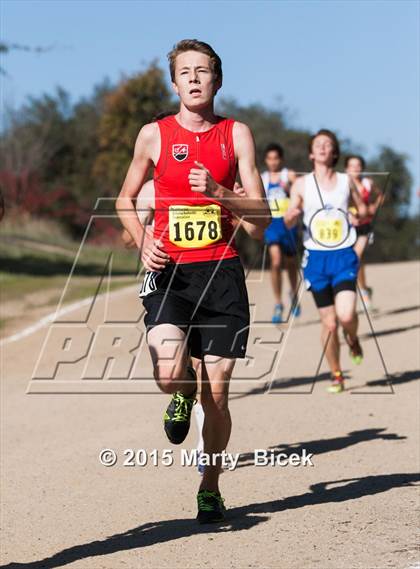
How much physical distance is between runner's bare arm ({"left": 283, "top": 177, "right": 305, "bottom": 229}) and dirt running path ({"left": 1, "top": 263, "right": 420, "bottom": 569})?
1.63 meters

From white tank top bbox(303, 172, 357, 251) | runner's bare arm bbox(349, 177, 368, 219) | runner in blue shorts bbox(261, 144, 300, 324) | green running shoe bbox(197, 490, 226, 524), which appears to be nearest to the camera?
green running shoe bbox(197, 490, 226, 524)

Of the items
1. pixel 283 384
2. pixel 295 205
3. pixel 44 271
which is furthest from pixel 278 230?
pixel 44 271

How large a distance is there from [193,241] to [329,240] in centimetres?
511

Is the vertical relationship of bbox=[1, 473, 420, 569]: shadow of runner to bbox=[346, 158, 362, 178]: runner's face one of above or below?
below

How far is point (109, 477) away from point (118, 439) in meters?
1.32

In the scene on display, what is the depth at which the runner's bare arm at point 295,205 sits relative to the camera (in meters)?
11.5

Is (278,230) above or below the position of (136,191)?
above

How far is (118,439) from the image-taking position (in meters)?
9.65

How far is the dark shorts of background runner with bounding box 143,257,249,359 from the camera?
256 inches

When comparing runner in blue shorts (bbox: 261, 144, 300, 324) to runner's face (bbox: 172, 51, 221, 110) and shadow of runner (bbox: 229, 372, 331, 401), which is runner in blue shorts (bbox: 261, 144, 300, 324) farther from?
runner's face (bbox: 172, 51, 221, 110)

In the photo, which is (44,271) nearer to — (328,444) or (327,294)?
(327,294)

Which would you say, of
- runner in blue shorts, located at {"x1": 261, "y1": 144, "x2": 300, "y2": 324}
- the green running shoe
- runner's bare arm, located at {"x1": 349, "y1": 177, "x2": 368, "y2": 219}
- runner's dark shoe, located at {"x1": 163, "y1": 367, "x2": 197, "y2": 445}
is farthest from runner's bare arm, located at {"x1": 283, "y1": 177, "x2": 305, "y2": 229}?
runner's dark shoe, located at {"x1": 163, "y1": 367, "x2": 197, "y2": 445}

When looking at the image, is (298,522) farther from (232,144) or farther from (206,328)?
(232,144)

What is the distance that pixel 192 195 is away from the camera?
6.49 meters
